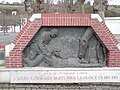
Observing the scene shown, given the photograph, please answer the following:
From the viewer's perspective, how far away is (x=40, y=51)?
853 cm

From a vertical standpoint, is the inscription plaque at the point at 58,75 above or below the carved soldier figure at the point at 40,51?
below

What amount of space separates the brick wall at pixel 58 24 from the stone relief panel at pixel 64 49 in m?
0.19

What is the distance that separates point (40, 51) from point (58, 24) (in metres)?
0.93

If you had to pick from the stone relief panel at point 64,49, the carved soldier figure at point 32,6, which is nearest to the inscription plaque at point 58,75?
the stone relief panel at point 64,49

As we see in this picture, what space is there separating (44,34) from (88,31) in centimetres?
127

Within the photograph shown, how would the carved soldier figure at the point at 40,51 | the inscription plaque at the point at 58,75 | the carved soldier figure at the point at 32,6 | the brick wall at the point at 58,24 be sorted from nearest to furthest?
the inscription plaque at the point at 58,75, the brick wall at the point at 58,24, the carved soldier figure at the point at 40,51, the carved soldier figure at the point at 32,6

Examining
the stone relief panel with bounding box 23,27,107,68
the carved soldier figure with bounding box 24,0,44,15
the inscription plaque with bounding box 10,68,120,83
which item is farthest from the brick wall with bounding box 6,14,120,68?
the carved soldier figure with bounding box 24,0,44,15

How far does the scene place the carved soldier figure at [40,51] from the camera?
27.9ft

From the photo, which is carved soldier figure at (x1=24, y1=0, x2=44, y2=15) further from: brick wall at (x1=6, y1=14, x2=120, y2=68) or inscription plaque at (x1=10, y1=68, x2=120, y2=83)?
inscription plaque at (x1=10, y1=68, x2=120, y2=83)

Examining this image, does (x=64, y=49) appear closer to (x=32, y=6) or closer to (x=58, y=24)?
(x=58, y=24)

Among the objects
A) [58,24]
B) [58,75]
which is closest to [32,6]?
[58,24]

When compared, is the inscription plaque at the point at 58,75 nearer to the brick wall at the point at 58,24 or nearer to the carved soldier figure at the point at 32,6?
the brick wall at the point at 58,24

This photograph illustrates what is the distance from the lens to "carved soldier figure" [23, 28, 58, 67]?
8.49 metres

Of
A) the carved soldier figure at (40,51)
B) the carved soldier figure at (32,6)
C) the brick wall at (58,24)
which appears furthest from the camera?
the carved soldier figure at (32,6)
